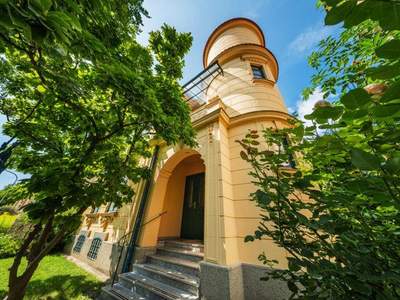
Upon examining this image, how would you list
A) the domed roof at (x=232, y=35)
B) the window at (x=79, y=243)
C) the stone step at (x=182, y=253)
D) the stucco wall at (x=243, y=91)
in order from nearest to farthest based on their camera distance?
1. the stone step at (x=182, y=253)
2. the stucco wall at (x=243, y=91)
3. the window at (x=79, y=243)
4. the domed roof at (x=232, y=35)

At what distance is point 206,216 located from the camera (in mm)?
4562

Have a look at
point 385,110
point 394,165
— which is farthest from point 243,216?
point 385,110

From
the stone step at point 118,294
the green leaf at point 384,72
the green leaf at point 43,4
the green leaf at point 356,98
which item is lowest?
the stone step at point 118,294

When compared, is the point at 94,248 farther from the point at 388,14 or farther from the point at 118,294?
the point at 388,14

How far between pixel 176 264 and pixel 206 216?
1.73 m

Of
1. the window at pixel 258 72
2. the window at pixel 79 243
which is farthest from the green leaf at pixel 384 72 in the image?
the window at pixel 79 243

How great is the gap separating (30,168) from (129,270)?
4.26 m

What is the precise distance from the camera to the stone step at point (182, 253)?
4922 millimetres

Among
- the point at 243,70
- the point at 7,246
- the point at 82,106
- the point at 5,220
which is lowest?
the point at 7,246

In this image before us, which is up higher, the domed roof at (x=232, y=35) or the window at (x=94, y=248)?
the domed roof at (x=232, y=35)

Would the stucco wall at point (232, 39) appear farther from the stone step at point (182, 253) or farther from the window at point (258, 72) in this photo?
the stone step at point (182, 253)

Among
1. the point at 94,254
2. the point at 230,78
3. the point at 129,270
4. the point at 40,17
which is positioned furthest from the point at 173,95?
the point at 94,254

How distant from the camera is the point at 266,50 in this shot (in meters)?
8.25

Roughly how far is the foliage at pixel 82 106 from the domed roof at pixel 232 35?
20.3 feet
